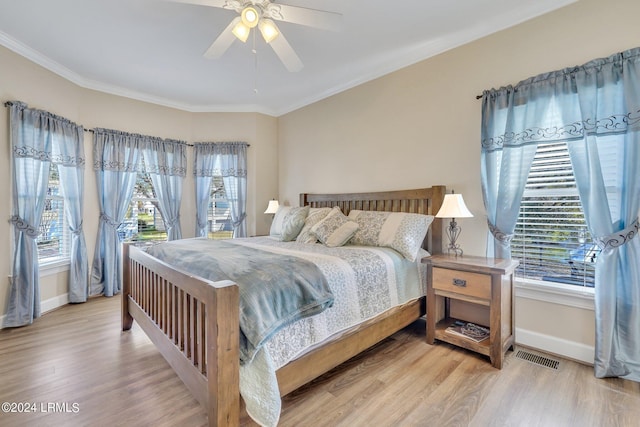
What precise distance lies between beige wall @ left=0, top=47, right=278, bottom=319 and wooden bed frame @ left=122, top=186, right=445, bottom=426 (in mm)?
1437

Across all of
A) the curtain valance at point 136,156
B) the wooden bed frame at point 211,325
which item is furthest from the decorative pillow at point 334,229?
the curtain valance at point 136,156

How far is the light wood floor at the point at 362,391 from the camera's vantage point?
1632mm

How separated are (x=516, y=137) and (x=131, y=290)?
367 cm

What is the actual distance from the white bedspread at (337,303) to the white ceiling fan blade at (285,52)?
1.53 meters

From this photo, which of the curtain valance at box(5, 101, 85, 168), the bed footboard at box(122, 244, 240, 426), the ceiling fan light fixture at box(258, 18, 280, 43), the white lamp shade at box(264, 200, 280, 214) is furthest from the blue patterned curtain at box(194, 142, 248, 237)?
the ceiling fan light fixture at box(258, 18, 280, 43)

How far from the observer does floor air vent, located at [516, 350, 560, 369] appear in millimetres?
2162

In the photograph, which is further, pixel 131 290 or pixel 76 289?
pixel 76 289

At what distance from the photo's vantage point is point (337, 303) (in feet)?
6.27

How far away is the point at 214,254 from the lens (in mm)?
2195

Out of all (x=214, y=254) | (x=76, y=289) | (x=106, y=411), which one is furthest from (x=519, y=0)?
(x=76, y=289)

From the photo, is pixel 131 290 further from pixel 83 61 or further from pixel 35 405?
pixel 83 61

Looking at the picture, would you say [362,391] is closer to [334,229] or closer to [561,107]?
[334,229]

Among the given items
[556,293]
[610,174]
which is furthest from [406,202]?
[610,174]

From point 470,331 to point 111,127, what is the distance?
194 inches
